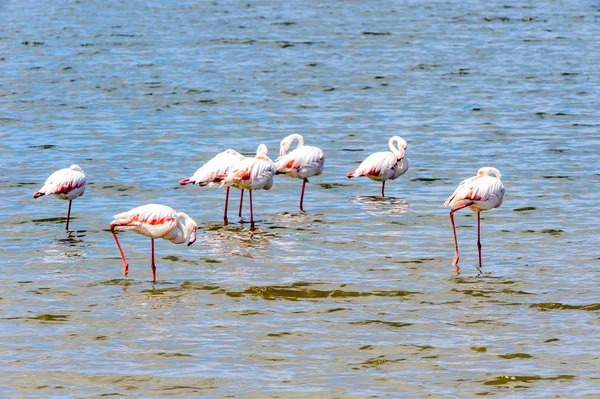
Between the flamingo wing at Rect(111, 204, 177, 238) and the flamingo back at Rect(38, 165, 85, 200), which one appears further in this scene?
the flamingo back at Rect(38, 165, 85, 200)

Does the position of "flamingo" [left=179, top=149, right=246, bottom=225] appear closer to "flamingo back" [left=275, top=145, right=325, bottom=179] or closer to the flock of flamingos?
the flock of flamingos

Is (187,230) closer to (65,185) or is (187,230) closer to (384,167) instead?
(65,185)

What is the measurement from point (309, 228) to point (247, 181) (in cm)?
105

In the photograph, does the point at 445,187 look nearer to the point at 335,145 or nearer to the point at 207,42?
the point at 335,145

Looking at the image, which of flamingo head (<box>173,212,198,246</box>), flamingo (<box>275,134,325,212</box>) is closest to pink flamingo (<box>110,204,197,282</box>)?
flamingo head (<box>173,212,198,246</box>)

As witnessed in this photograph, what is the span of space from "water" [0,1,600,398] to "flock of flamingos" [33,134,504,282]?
0.46 meters

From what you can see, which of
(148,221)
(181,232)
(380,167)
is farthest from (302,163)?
A: (148,221)

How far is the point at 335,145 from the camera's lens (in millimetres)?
21531

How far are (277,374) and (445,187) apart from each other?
873 centimetres

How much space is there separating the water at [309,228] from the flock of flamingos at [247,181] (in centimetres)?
46

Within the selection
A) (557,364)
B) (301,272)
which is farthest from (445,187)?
(557,364)

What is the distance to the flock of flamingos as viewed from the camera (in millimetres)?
12523

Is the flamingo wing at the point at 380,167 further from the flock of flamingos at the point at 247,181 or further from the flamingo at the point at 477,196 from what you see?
the flamingo at the point at 477,196

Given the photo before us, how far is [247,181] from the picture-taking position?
51.1 ft
